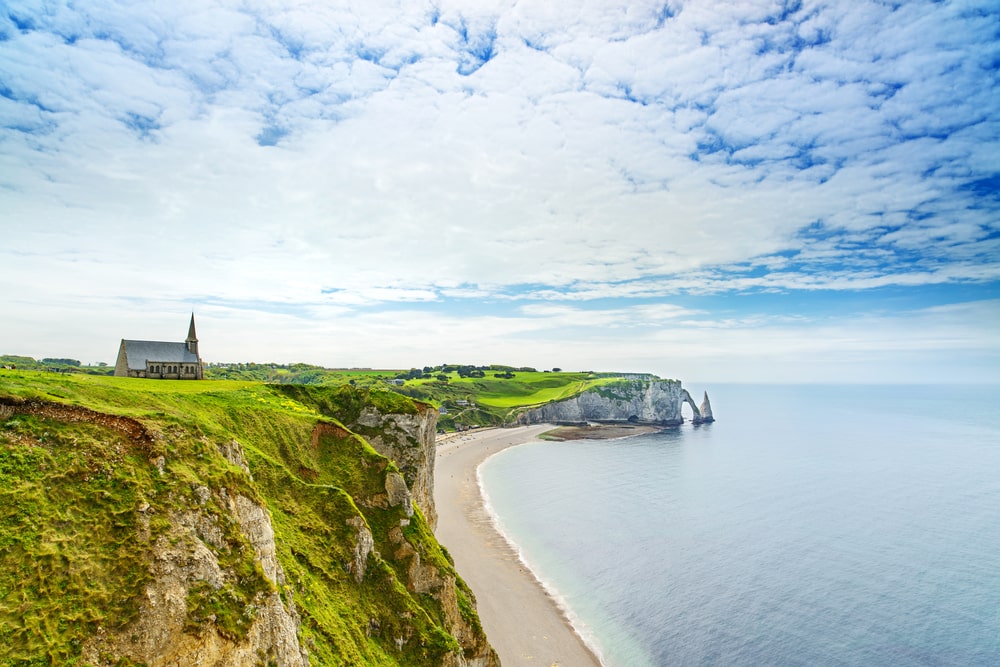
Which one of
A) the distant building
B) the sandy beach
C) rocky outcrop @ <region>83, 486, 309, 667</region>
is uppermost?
the distant building

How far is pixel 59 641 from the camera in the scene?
13.3m

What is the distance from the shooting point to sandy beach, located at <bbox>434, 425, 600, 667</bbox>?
43.4m

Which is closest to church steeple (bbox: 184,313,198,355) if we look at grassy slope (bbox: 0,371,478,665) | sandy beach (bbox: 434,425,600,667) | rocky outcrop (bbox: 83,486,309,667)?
grassy slope (bbox: 0,371,478,665)

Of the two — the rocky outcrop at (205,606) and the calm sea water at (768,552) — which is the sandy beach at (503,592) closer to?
the calm sea water at (768,552)

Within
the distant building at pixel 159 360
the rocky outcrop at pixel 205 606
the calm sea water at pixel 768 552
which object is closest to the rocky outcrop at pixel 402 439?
the rocky outcrop at pixel 205 606

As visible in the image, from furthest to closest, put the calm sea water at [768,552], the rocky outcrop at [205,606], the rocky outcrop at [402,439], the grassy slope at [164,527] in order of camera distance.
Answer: the calm sea water at [768,552] < the rocky outcrop at [402,439] < the rocky outcrop at [205,606] < the grassy slope at [164,527]

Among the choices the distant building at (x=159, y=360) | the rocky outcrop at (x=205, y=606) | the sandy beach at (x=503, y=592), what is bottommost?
the sandy beach at (x=503, y=592)

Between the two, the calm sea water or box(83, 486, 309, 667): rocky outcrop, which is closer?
box(83, 486, 309, 667): rocky outcrop

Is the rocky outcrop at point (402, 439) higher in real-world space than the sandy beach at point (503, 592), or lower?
higher

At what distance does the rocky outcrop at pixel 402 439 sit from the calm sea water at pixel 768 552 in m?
23.2

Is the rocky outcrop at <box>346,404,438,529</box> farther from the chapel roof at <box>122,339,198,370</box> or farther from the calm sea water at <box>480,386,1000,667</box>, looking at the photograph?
the chapel roof at <box>122,339,198,370</box>

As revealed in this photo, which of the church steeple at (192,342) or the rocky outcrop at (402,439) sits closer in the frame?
the rocky outcrop at (402,439)

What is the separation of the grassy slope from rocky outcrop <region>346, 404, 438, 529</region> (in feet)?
22.8

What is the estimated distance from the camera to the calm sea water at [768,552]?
4472 centimetres
